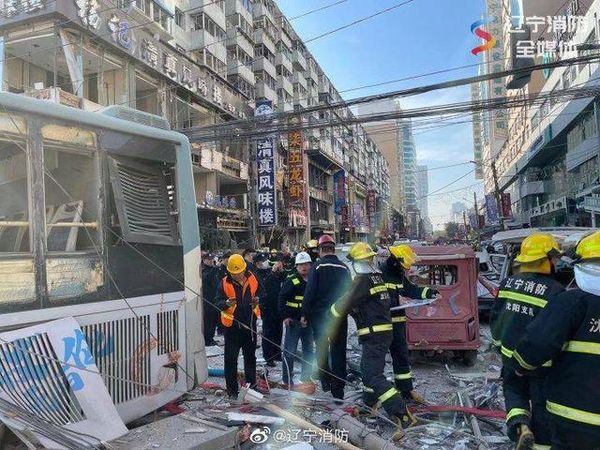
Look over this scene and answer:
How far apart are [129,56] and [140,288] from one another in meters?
18.1

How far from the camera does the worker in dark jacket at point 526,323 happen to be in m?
2.84

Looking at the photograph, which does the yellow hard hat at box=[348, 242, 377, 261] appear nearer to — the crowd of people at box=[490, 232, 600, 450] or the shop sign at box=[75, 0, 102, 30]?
the crowd of people at box=[490, 232, 600, 450]

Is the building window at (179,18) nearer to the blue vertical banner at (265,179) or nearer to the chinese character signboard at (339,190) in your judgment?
the blue vertical banner at (265,179)

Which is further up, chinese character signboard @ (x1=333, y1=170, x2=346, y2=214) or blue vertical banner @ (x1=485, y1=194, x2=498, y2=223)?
chinese character signboard @ (x1=333, y1=170, x2=346, y2=214)

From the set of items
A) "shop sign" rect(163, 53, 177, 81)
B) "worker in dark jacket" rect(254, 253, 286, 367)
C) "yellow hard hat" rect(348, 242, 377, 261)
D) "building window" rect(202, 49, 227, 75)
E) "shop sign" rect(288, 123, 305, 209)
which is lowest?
"worker in dark jacket" rect(254, 253, 286, 367)

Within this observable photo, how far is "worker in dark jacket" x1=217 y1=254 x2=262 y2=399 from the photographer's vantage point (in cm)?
580

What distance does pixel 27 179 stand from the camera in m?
3.97

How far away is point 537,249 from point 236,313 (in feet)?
11.7

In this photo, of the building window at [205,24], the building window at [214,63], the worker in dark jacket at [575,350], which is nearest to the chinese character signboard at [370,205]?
the building window at [214,63]

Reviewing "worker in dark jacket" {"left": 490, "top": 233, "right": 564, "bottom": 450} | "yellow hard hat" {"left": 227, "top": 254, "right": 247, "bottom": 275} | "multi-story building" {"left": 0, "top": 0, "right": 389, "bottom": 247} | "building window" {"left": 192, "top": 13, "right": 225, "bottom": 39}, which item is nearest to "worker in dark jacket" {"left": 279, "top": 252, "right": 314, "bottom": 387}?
"yellow hard hat" {"left": 227, "top": 254, "right": 247, "bottom": 275}

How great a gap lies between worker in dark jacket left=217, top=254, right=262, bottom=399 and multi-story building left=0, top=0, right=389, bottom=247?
2008 mm

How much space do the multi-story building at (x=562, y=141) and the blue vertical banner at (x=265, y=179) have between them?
12.9m

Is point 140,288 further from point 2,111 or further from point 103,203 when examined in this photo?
point 2,111

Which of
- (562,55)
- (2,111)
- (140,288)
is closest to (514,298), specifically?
(140,288)
